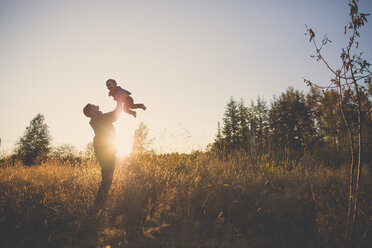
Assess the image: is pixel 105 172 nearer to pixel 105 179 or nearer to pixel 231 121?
pixel 105 179

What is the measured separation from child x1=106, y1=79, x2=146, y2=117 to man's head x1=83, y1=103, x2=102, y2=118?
1.19ft

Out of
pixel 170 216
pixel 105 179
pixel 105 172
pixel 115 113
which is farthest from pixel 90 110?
pixel 170 216

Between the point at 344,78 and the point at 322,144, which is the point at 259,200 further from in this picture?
the point at 322,144

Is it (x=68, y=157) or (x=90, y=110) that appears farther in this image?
(x=68, y=157)

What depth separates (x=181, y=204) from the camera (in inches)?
102

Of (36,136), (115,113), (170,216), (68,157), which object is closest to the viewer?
(170,216)

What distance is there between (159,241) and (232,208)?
128 centimetres

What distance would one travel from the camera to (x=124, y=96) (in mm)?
2699

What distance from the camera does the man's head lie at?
2761 mm

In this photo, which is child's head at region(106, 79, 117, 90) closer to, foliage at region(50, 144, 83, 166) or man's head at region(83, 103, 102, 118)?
man's head at region(83, 103, 102, 118)

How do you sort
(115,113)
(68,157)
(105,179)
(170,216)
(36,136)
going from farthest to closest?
1. (36,136)
2. (68,157)
3. (115,113)
4. (105,179)
5. (170,216)

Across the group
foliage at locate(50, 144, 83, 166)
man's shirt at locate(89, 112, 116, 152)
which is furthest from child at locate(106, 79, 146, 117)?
foliage at locate(50, 144, 83, 166)

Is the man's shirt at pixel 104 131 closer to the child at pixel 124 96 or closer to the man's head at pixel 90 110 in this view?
the man's head at pixel 90 110

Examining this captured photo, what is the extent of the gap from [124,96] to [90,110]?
624 millimetres
